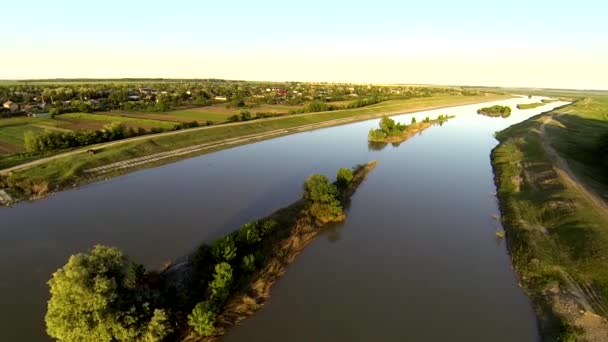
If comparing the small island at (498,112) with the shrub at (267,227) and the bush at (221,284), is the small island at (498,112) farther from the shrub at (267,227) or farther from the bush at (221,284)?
the bush at (221,284)

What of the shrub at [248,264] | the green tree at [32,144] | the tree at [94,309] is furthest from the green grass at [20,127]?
the tree at [94,309]

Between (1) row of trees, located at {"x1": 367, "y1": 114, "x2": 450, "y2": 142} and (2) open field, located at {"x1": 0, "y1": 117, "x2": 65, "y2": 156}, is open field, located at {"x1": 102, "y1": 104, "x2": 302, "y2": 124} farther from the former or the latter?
(1) row of trees, located at {"x1": 367, "y1": 114, "x2": 450, "y2": 142}

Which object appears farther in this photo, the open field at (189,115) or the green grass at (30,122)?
the open field at (189,115)

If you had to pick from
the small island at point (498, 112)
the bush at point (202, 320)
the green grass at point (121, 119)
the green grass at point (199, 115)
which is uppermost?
the green grass at point (121, 119)

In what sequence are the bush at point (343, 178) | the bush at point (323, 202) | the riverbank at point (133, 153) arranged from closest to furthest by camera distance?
the bush at point (323, 202)
the riverbank at point (133, 153)
the bush at point (343, 178)

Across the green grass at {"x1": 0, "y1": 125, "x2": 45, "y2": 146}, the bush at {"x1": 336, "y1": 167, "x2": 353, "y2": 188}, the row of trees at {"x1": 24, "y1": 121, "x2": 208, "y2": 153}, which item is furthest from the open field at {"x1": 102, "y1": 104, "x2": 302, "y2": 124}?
the bush at {"x1": 336, "y1": 167, "x2": 353, "y2": 188}

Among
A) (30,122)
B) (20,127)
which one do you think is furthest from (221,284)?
(30,122)

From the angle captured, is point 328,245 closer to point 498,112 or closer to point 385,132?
point 385,132
